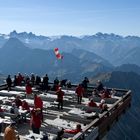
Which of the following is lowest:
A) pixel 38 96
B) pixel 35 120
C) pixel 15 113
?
pixel 15 113

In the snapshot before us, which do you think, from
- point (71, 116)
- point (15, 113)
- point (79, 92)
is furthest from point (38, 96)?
point (15, 113)

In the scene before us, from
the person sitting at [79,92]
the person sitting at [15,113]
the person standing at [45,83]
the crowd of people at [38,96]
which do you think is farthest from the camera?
the person standing at [45,83]

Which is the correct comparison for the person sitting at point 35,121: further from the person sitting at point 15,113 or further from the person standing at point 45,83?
the person standing at point 45,83

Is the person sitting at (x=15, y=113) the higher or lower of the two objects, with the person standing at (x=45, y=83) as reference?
lower

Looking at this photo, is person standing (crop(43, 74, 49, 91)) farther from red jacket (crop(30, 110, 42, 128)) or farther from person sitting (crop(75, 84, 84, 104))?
red jacket (crop(30, 110, 42, 128))

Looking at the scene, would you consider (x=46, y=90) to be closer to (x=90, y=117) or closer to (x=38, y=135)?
(x=90, y=117)

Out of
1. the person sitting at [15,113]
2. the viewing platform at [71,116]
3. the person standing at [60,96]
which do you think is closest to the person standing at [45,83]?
the viewing platform at [71,116]

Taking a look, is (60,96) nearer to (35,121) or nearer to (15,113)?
(15,113)

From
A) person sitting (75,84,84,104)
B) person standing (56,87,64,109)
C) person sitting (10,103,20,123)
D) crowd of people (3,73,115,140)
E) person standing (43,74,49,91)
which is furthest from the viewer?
person standing (43,74,49,91)

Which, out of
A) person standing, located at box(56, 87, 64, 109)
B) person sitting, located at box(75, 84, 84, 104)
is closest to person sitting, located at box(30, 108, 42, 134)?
person standing, located at box(56, 87, 64, 109)

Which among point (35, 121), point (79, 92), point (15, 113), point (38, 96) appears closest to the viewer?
point (35, 121)

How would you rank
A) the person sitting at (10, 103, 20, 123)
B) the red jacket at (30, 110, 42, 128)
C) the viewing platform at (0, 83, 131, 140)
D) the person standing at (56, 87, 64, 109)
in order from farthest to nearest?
the person standing at (56, 87, 64, 109), the person sitting at (10, 103, 20, 123), the viewing platform at (0, 83, 131, 140), the red jacket at (30, 110, 42, 128)

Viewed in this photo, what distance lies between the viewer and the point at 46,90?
39.5 metres

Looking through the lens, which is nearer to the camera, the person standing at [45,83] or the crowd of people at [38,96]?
the crowd of people at [38,96]
